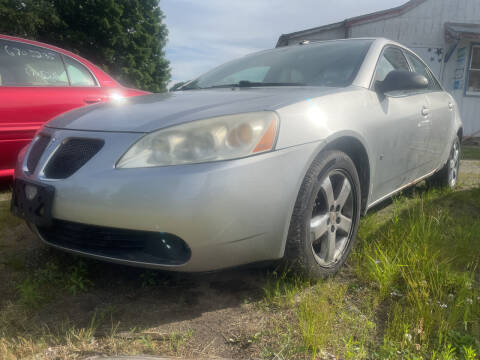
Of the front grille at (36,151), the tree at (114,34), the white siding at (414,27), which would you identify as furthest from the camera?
the tree at (114,34)

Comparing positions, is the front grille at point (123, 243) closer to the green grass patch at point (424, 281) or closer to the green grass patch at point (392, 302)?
the green grass patch at point (392, 302)

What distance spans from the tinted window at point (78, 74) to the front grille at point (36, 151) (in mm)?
1916

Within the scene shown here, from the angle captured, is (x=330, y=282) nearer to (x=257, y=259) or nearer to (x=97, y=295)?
(x=257, y=259)

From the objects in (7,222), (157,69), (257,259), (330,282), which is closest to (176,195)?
(257,259)

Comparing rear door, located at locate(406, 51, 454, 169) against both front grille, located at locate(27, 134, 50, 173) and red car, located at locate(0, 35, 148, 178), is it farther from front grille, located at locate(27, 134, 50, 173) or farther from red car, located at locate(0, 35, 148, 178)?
red car, located at locate(0, 35, 148, 178)

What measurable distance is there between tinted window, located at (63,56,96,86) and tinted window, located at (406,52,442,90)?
9.59 ft

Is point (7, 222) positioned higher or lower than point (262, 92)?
lower

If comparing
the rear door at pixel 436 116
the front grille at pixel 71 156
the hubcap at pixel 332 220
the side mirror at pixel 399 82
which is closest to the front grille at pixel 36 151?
the front grille at pixel 71 156

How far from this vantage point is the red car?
324 centimetres

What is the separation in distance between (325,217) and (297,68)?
1174 mm

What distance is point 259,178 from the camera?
1574 millimetres

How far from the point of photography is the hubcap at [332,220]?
1.91m

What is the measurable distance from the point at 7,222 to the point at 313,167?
7.23 ft

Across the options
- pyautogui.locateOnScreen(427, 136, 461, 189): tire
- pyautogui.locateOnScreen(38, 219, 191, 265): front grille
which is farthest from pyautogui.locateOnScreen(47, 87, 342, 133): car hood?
pyautogui.locateOnScreen(427, 136, 461, 189): tire
